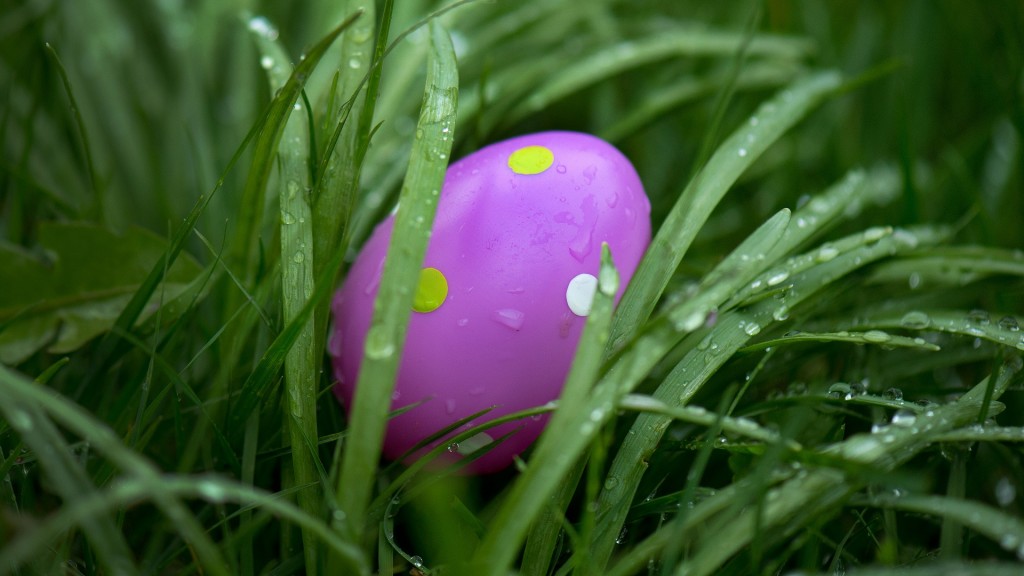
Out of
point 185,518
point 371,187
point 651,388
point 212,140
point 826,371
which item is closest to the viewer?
point 185,518

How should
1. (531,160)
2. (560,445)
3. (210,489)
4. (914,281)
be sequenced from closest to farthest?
(210,489) < (560,445) < (531,160) < (914,281)

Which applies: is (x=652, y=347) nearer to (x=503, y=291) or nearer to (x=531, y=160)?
(x=503, y=291)

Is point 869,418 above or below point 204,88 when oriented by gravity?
below

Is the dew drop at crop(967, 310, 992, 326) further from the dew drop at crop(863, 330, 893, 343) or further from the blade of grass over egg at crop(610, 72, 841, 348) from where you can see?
the blade of grass over egg at crop(610, 72, 841, 348)

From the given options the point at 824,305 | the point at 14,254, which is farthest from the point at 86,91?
the point at 824,305

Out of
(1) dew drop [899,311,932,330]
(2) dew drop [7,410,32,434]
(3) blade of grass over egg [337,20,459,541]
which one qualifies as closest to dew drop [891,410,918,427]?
(1) dew drop [899,311,932,330]

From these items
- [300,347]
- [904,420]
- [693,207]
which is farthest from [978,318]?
[300,347]

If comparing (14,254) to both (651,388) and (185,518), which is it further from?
(651,388)
